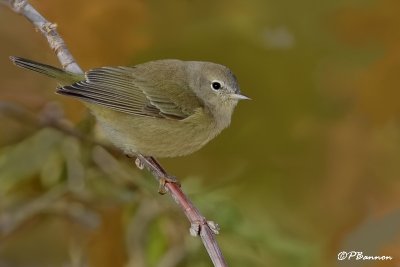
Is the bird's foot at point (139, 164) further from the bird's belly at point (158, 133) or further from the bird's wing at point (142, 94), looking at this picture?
the bird's wing at point (142, 94)

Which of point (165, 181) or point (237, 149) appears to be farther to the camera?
point (237, 149)

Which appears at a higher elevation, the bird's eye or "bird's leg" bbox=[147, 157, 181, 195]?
the bird's eye

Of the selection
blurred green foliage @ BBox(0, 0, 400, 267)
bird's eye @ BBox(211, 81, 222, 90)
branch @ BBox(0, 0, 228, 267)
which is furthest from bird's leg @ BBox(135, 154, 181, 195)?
bird's eye @ BBox(211, 81, 222, 90)

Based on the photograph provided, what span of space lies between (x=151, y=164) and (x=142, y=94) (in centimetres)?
23

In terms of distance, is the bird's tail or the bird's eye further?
the bird's eye

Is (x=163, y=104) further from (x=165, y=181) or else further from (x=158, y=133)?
(x=165, y=181)

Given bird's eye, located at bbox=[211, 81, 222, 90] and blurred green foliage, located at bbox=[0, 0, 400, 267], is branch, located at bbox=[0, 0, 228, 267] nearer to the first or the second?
blurred green foliage, located at bbox=[0, 0, 400, 267]

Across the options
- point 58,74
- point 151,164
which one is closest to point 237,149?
point 151,164

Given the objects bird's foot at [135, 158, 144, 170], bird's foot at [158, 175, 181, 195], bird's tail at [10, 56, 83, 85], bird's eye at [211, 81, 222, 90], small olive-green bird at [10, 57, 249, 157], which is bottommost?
bird's foot at [158, 175, 181, 195]

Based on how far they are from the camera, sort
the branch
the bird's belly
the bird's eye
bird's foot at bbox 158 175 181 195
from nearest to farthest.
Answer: the branch < bird's foot at bbox 158 175 181 195 < the bird's belly < the bird's eye

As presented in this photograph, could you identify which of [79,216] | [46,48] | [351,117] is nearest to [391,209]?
[351,117]

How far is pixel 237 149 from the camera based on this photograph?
3219 millimetres

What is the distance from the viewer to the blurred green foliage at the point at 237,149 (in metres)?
3.00

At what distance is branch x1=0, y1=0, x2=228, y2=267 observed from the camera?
2.35 meters
